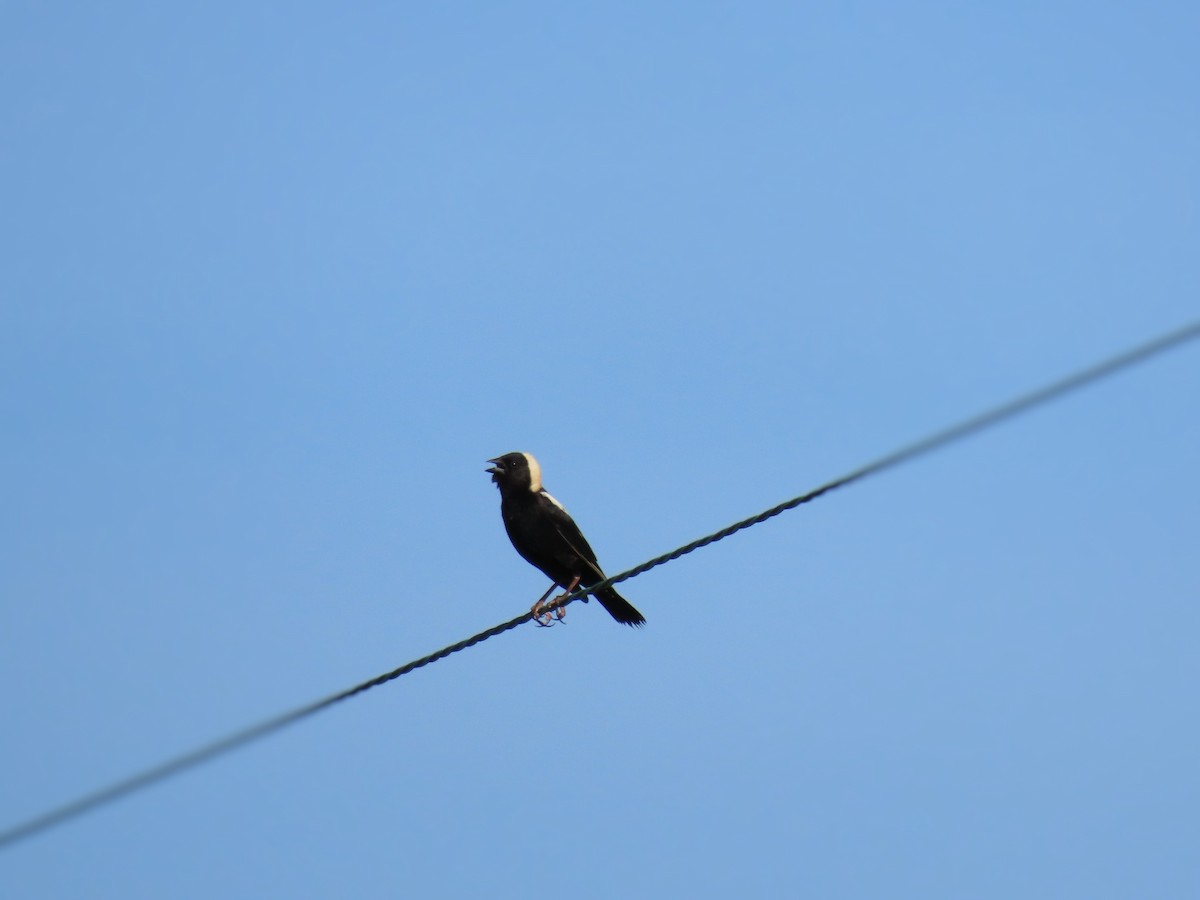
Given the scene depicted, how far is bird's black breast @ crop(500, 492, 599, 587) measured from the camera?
10750mm

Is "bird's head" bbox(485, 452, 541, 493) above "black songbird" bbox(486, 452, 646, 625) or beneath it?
above

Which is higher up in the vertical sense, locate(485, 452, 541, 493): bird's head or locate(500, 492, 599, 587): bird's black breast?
locate(485, 452, 541, 493): bird's head

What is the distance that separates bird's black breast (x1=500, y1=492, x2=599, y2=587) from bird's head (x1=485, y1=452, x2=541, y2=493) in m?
0.17

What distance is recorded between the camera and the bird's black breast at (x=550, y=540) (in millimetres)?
10750

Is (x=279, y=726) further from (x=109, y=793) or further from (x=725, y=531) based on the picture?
(x=725, y=531)

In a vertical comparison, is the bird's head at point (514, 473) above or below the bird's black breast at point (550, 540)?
above

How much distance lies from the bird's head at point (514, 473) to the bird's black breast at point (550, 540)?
174mm

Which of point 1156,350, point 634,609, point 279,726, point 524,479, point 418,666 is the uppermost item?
point 524,479

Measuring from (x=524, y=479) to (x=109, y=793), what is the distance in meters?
5.54

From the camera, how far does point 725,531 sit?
6.22 meters

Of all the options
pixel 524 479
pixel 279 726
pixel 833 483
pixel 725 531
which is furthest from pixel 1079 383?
pixel 524 479

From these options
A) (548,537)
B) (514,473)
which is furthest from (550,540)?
(514,473)

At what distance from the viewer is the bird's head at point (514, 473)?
36.7 ft

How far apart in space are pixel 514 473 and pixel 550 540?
670 millimetres
